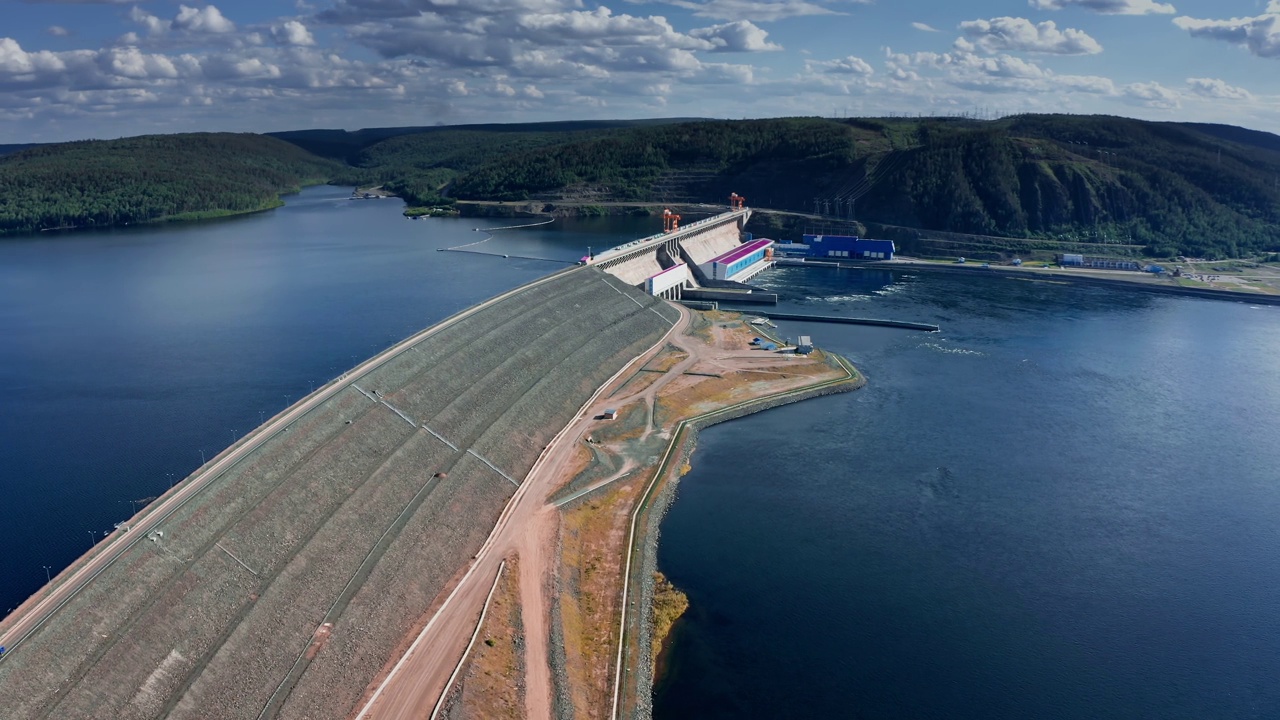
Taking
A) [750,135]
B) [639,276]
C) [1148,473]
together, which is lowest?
[1148,473]

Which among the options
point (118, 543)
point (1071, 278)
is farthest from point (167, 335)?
point (1071, 278)

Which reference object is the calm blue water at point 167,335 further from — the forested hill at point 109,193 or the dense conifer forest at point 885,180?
the dense conifer forest at point 885,180

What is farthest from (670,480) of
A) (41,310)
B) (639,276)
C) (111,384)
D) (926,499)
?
(41,310)

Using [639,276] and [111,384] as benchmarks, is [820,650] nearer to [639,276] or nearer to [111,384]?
[111,384]

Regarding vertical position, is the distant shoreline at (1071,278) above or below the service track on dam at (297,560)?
above

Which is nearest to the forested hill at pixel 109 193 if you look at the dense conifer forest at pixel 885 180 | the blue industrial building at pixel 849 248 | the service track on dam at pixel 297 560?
the dense conifer forest at pixel 885 180

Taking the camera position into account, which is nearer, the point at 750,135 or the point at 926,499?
the point at 926,499

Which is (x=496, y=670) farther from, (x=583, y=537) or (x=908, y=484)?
(x=908, y=484)
